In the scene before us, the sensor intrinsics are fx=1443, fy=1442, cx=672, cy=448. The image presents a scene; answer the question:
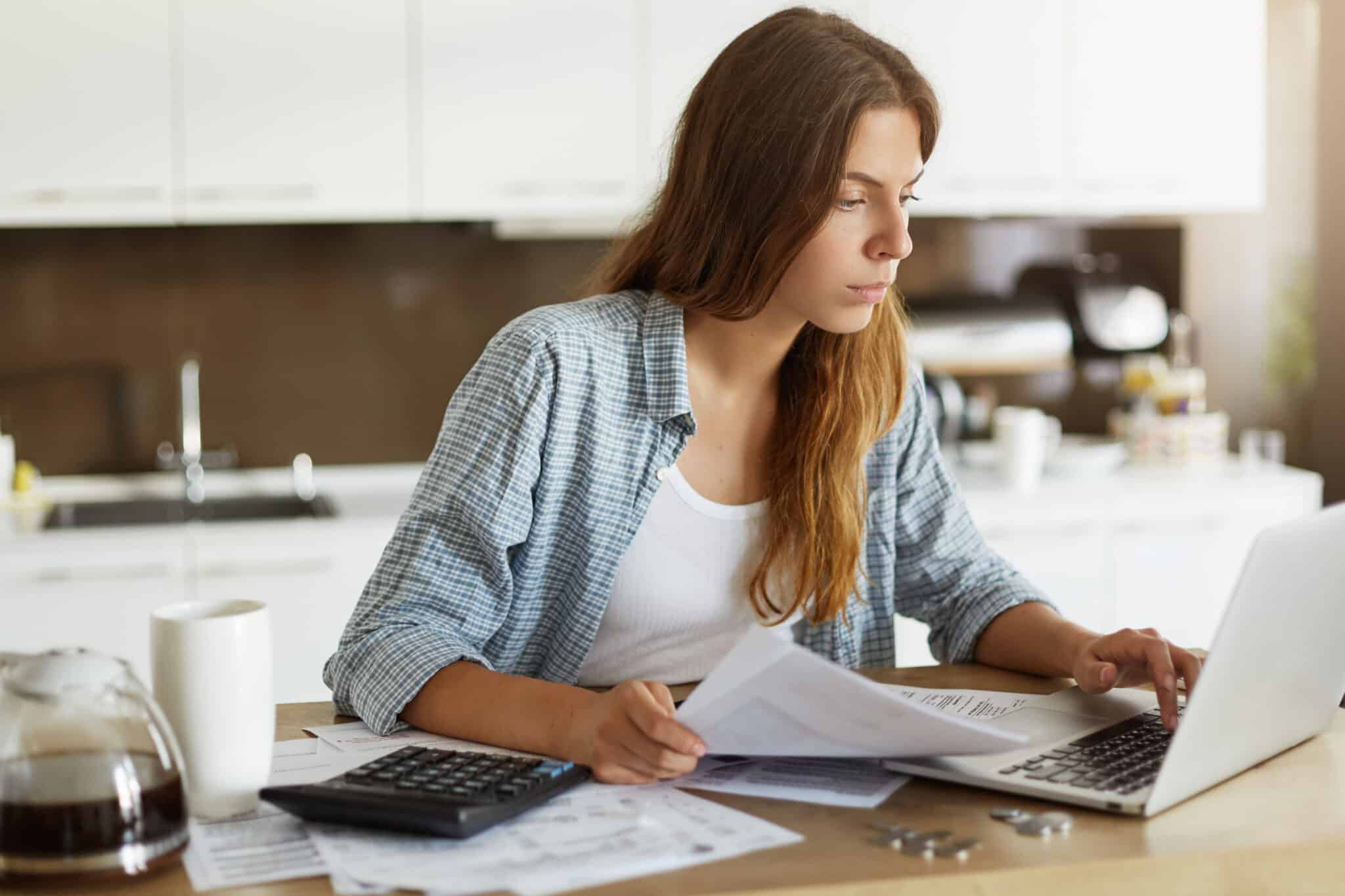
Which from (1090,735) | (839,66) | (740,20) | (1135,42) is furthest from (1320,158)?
(1090,735)

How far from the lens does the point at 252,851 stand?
35.5 inches

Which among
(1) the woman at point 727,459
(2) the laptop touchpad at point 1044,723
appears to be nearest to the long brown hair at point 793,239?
(1) the woman at point 727,459

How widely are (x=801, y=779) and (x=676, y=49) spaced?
2.30 m

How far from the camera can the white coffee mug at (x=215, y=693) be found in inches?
36.6

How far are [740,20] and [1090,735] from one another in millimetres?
2280

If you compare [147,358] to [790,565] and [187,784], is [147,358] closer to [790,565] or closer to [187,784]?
[790,565]

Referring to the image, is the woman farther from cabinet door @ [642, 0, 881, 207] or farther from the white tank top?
cabinet door @ [642, 0, 881, 207]

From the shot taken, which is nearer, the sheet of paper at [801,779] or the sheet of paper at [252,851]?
the sheet of paper at [252,851]

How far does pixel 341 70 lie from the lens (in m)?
2.95

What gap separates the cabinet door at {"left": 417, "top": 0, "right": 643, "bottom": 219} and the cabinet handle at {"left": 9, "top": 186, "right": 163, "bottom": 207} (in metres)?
0.55

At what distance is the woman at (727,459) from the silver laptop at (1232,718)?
12 cm

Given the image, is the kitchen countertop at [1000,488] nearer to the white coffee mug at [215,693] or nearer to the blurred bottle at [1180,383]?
the blurred bottle at [1180,383]

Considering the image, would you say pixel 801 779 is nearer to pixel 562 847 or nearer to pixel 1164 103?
pixel 562 847

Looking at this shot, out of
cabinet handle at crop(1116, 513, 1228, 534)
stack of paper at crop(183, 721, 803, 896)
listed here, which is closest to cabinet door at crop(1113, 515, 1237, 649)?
cabinet handle at crop(1116, 513, 1228, 534)
